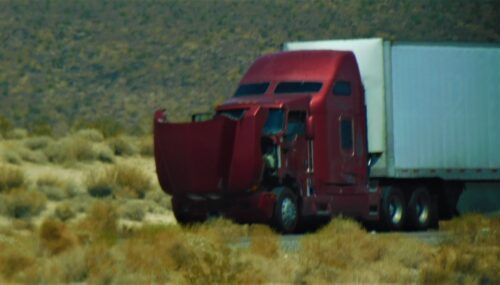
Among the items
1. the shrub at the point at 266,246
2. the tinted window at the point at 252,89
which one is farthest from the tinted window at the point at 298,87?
the shrub at the point at 266,246

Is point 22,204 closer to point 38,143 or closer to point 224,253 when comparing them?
point 38,143

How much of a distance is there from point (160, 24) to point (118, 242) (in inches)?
2172

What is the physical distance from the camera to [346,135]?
30.4 metres

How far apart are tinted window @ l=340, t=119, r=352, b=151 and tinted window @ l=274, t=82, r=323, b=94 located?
0.96 meters

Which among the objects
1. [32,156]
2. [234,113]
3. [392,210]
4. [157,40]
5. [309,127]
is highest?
[234,113]

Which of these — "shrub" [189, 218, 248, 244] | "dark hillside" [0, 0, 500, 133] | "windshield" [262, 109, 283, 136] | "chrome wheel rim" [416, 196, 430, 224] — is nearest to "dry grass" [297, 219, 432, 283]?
"shrub" [189, 218, 248, 244]

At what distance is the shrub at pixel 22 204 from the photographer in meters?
34.1

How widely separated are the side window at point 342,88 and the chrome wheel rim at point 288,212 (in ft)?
8.13

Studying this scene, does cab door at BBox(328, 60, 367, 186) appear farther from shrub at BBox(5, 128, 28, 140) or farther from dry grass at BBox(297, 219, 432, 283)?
shrub at BBox(5, 128, 28, 140)

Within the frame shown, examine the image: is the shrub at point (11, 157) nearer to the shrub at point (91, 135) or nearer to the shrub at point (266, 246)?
the shrub at point (91, 135)

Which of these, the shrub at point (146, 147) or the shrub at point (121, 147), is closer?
the shrub at point (146, 147)

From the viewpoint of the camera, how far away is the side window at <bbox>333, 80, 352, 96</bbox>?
29923 millimetres

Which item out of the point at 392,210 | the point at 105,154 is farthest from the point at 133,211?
the point at 105,154

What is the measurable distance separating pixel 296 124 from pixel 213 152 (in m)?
2.02
